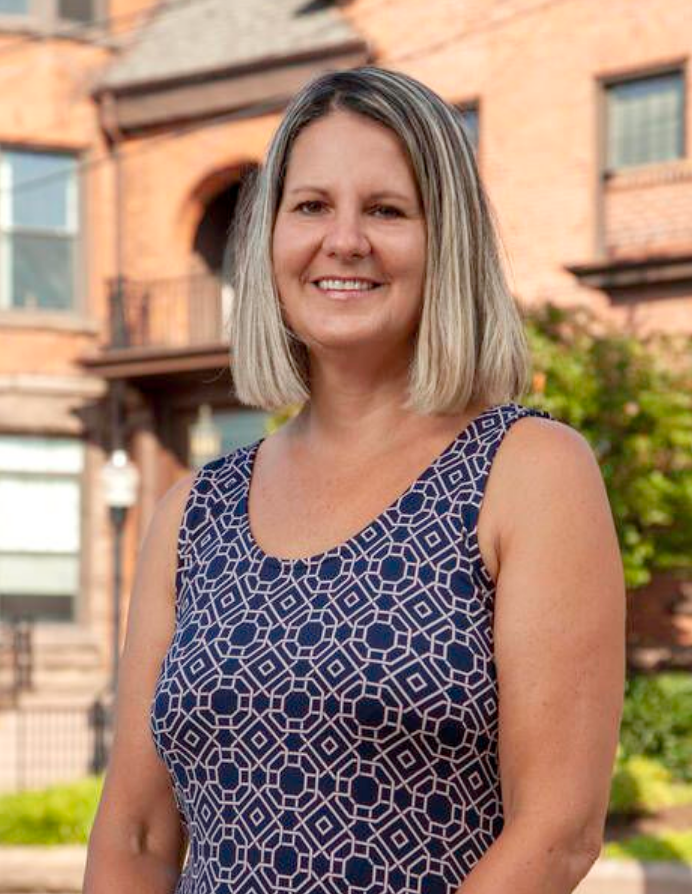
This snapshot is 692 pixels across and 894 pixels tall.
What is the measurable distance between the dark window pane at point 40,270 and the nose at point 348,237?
19.0 m

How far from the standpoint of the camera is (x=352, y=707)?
2076 millimetres

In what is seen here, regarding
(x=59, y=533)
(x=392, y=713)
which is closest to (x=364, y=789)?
(x=392, y=713)

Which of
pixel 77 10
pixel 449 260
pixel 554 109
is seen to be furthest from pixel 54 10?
pixel 449 260

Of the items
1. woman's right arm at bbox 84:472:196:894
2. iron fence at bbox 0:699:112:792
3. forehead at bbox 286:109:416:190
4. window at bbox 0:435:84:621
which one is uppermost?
forehead at bbox 286:109:416:190

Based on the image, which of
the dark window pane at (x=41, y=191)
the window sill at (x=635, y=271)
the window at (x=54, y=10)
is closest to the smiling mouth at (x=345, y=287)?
the window sill at (x=635, y=271)

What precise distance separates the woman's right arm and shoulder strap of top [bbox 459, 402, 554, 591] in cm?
55

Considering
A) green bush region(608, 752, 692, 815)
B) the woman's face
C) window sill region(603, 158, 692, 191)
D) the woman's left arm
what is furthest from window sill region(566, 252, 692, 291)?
the woman's left arm

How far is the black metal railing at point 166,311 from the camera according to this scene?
67.0 ft

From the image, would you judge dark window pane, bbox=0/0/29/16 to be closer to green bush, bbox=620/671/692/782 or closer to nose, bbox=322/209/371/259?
green bush, bbox=620/671/692/782

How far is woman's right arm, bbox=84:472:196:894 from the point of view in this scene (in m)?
2.40

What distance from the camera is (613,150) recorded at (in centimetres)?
1698

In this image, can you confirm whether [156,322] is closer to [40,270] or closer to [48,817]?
Result: [40,270]

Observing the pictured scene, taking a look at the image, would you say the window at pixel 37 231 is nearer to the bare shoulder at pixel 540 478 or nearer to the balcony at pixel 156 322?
the balcony at pixel 156 322

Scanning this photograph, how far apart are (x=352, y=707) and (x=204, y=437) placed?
19.0 m
